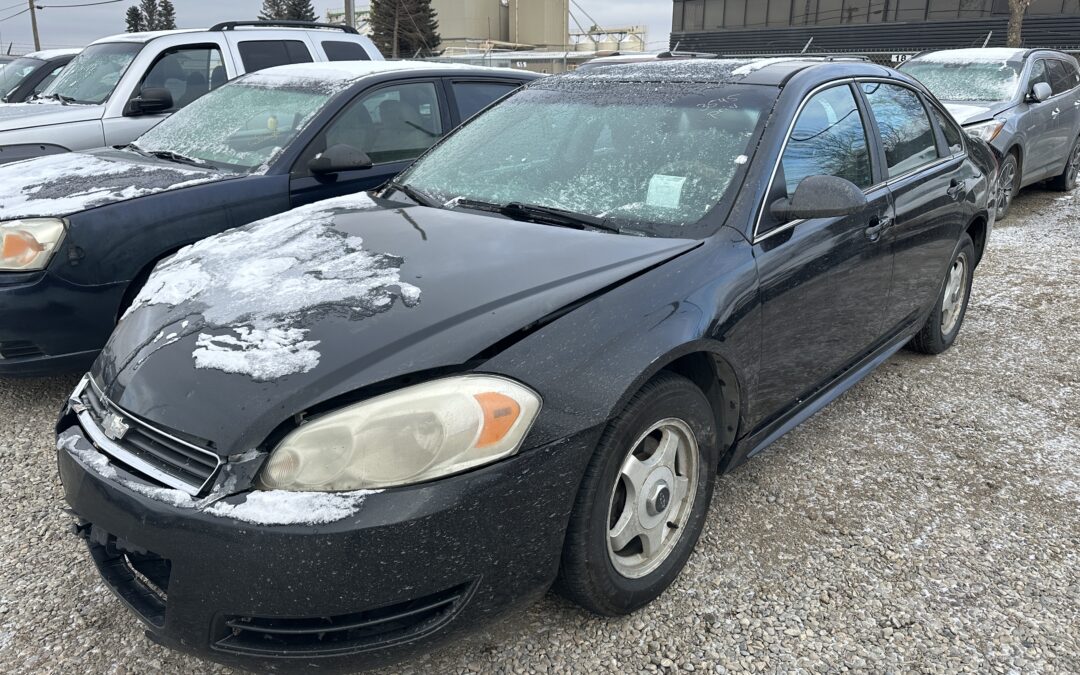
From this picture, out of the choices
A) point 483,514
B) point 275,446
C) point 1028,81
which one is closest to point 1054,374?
point 483,514

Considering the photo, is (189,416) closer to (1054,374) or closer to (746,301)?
(746,301)

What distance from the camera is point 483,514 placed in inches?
73.1

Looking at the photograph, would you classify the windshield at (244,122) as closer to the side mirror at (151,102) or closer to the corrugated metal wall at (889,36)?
the side mirror at (151,102)

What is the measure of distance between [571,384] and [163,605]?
115cm

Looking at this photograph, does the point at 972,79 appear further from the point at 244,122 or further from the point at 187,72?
the point at 187,72

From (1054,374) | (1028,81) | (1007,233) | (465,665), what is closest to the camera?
(465,665)

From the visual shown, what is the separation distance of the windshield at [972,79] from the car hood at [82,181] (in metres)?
7.46

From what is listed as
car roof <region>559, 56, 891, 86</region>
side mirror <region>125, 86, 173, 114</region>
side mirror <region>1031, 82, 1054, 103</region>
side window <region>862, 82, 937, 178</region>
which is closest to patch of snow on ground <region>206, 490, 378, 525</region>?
car roof <region>559, 56, 891, 86</region>

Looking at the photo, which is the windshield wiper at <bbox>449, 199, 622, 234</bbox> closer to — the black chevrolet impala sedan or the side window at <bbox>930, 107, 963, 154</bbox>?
the black chevrolet impala sedan

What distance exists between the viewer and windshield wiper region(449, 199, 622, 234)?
2.69 metres

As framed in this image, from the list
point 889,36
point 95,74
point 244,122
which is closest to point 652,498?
point 244,122

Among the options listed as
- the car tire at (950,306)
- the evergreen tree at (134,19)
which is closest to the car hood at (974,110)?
the car tire at (950,306)

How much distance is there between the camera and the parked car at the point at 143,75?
626cm

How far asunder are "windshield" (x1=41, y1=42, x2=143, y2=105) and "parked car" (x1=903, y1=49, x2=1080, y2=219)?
7.82 metres
